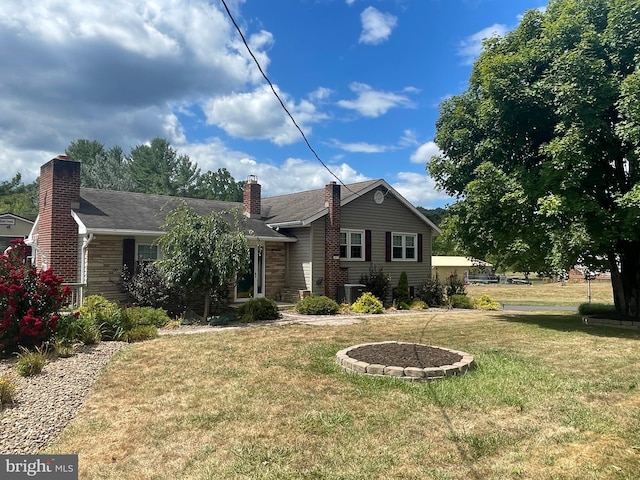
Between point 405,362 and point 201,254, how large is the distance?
7384mm

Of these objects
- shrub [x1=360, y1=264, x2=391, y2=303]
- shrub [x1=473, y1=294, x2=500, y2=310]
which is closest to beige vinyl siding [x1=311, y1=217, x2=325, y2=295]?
shrub [x1=360, y1=264, x2=391, y2=303]

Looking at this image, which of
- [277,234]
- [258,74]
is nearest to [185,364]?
[258,74]

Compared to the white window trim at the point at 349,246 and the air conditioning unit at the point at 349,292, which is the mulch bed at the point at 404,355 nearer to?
the air conditioning unit at the point at 349,292

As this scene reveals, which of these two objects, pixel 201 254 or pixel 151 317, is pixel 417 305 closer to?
pixel 201 254

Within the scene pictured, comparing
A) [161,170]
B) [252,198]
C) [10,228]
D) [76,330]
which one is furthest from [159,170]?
[76,330]

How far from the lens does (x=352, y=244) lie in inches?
719

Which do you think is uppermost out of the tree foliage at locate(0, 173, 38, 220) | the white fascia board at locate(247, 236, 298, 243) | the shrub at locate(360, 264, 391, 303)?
the tree foliage at locate(0, 173, 38, 220)

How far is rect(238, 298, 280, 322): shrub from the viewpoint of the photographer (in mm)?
12820

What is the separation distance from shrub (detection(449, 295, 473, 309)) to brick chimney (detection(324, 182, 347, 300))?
199 inches

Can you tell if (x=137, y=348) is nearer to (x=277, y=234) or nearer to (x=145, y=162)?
(x=277, y=234)

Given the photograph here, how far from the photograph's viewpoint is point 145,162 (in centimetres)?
5647

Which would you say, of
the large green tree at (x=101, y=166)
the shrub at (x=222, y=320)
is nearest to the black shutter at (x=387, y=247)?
the shrub at (x=222, y=320)

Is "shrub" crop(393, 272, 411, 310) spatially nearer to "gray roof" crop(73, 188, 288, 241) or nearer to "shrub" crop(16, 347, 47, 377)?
"gray roof" crop(73, 188, 288, 241)

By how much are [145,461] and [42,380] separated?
3239 mm
